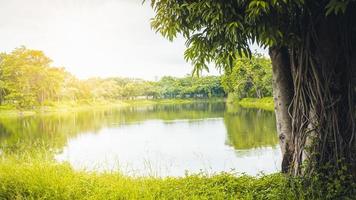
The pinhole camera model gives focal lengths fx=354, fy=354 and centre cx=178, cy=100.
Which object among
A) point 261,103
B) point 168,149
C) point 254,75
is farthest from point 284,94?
point 261,103

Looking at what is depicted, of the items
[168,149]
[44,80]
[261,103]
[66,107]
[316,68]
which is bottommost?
[168,149]

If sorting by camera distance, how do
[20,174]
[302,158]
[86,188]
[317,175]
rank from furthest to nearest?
[20,174], [86,188], [302,158], [317,175]

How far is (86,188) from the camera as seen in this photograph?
3.78 meters

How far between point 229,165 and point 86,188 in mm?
5526

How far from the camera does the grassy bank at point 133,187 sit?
340cm

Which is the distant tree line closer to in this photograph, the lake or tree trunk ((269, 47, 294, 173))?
the lake

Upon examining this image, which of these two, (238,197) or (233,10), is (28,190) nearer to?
(238,197)

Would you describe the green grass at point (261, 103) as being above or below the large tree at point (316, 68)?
below

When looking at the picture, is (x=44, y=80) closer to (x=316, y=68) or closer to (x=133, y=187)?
(x=133, y=187)

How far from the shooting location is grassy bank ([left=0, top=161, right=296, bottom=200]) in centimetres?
340

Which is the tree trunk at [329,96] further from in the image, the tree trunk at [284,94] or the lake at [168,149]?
the lake at [168,149]

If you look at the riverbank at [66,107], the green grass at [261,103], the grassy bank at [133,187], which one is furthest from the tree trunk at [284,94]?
the riverbank at [66,107]

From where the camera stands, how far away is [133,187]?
371cm

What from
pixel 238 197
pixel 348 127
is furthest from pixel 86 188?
pixel 348 127
